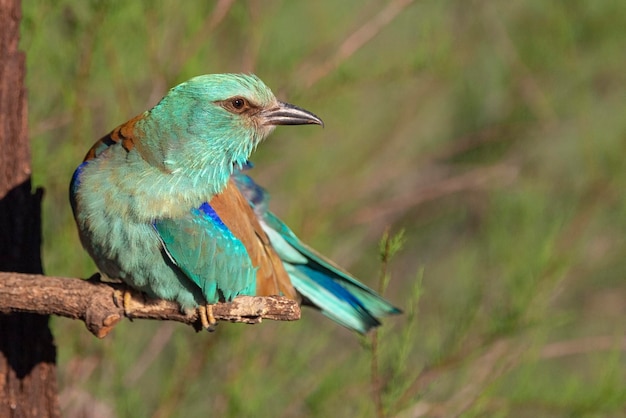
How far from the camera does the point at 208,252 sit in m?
3.33

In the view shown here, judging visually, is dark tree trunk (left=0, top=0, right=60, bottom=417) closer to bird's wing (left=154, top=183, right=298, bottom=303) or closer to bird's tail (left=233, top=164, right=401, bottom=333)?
bird's wing (left=154, top=183, right=298, bottom=303)

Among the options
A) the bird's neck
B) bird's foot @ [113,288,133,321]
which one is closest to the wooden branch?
bird's foot @ [113,288,133,321]

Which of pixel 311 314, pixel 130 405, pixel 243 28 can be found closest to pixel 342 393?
pixel 130 405

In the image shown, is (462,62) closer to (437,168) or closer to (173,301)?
(437,168)

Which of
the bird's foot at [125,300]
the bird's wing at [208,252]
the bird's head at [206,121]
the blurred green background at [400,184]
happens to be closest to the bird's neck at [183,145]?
the bird's head at [206,121]

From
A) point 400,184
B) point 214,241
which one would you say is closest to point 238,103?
point 214,241

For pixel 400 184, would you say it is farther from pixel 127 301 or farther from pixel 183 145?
pixel 127 301

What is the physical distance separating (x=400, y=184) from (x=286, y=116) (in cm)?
346

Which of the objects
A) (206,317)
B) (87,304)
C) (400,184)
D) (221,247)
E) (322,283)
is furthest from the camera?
(400,184)

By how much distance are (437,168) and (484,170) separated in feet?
2.35

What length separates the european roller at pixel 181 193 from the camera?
3.23 m

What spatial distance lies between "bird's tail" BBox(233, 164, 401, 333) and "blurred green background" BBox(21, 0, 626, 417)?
24cm

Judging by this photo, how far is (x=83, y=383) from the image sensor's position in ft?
15.8

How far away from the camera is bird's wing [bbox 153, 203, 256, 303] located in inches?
128
